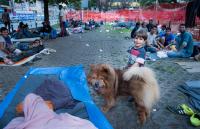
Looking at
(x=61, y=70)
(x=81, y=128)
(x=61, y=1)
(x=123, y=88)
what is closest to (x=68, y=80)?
(x=61, y=70)

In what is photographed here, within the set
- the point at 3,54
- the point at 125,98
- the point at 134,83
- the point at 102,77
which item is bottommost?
the point at 125,98

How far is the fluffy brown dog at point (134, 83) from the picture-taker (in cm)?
415

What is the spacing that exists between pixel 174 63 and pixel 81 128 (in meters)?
6.40

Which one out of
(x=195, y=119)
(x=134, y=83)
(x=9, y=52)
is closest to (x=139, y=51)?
(x=134, y=83)

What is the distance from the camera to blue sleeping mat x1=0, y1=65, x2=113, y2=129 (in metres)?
3.90

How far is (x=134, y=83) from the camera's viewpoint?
4.24 metres

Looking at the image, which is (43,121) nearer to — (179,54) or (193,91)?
(193,91)

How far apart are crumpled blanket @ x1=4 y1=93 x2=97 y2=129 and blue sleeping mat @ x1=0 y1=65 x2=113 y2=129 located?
20.4 inches

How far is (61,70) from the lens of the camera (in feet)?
20.5

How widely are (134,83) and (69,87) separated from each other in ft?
4.29

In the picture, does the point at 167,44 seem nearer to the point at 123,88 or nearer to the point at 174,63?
the point at 174,63

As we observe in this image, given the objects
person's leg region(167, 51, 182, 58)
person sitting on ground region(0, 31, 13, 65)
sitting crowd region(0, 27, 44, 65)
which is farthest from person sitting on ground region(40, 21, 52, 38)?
person's leg region(167, 51, 182, 58)

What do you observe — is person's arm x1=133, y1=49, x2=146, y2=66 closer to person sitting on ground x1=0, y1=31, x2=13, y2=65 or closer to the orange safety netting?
person sitting on ground x1=0, y1=31, x2=13, y2=65

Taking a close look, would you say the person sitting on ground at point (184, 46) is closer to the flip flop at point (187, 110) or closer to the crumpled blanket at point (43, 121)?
the flip flop at point (187, 110)
